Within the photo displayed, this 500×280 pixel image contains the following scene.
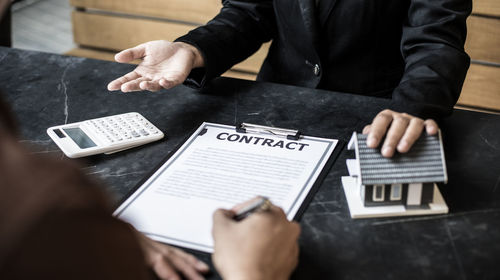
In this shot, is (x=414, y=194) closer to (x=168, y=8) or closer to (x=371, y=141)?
(x=371, y=141)

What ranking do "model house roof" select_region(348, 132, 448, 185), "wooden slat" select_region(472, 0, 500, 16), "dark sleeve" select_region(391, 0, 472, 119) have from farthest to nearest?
"wooden slat" select_region(472, 0, 500, 16) → "dark sleeve" select_region(391, 0, 472, 119) → "model house roof" select_region(348, 132, 448, 185)

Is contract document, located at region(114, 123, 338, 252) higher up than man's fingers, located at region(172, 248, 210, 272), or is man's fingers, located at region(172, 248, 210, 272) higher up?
man's fingers, located at region(172, 248, 210, 272)

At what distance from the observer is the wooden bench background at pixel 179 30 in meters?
2.22

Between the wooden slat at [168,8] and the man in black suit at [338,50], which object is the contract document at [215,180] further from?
the wooden slat at [168,8]

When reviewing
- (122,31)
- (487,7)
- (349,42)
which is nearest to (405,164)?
(349,42)

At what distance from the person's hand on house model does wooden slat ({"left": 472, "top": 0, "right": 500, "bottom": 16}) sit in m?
1.84

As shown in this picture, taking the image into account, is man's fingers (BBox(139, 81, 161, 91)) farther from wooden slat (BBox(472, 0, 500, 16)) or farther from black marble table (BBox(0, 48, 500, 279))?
wooden slat (BBox(472, 0, 500, 16))

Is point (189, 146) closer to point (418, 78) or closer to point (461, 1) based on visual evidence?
point (418, 78)

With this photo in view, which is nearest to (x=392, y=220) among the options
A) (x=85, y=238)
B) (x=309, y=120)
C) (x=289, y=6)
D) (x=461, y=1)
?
(x=309, y=120)

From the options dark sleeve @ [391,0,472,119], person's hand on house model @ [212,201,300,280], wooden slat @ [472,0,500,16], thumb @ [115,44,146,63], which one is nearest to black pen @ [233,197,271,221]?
person's hand on house model @ [212,201,300,280]

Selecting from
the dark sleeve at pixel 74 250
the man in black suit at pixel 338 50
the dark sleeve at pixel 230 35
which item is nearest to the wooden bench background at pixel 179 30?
the man in black suit at pixel 338 50

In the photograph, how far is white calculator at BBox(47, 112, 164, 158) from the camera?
95 cm

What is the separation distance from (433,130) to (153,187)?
1.49ft

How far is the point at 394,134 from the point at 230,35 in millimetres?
679
